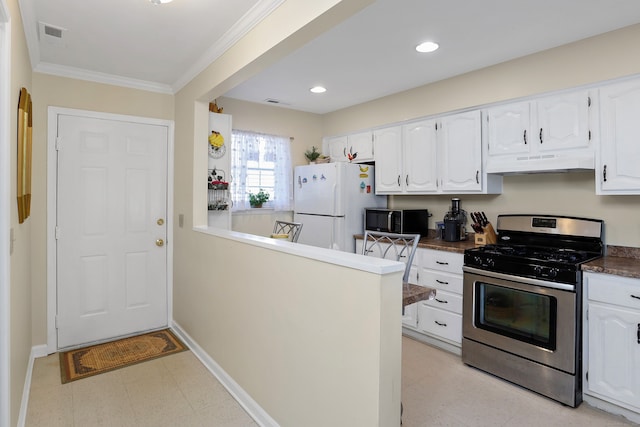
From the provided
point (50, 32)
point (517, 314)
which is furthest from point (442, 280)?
point (50, 32)

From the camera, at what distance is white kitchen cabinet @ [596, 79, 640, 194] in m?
2.41

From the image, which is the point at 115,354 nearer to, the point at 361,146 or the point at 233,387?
the point at 233,387

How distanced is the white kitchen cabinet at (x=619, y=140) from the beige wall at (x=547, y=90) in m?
0.14

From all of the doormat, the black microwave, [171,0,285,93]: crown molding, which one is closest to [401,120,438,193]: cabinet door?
the black microwave

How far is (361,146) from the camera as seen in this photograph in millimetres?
4383

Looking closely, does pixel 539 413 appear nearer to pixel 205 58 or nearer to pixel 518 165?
pixel 518 165

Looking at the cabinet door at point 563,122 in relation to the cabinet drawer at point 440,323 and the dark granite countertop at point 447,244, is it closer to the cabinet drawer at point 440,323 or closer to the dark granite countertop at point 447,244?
the dark granite countertop at point 447,244

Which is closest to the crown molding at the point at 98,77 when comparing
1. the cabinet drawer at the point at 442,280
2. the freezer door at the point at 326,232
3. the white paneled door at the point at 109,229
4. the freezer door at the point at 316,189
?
the white paneled door at the point at 109,229

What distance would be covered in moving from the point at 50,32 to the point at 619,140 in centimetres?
391

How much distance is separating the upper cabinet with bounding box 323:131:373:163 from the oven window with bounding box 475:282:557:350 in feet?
6.76

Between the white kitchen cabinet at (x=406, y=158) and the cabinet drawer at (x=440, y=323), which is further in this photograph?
the white kitchen cabinet at (x=406, y=158)

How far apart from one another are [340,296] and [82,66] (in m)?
3.03

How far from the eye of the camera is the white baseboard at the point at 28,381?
2147mm

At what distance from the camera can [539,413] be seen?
2314 millimetres
